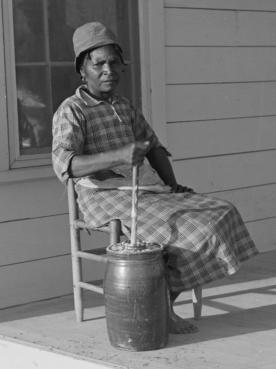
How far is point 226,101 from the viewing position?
5.93m

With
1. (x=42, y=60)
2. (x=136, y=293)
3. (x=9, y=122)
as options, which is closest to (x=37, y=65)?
(x=42, y=60)

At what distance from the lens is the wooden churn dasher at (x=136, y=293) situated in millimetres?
3885

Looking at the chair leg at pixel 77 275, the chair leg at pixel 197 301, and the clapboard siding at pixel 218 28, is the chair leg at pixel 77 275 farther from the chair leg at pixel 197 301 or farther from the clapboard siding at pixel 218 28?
the clapboard siding at pixel 218 28

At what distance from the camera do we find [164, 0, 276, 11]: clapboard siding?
5.61m

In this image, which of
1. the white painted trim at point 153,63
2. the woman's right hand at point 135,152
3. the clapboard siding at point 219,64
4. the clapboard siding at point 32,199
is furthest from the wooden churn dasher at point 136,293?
the clapboard siding at point 219,64

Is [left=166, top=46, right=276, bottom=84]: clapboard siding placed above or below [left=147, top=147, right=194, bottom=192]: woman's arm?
above

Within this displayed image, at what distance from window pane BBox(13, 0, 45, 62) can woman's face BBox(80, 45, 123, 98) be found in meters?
0.60

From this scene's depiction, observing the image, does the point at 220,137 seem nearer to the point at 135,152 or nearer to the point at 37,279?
the point at 37,279

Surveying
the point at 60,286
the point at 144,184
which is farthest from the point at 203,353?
the point at 60,286

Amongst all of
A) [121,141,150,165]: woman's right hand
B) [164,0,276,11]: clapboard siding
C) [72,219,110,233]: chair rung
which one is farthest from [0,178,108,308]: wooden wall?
[164,0,276,11]: clapboard siding

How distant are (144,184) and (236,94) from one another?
184 cm

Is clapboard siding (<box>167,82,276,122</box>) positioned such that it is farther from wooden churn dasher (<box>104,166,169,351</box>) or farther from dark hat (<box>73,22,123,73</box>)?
wooden churn dasher (<box>104,166,169,351</box>)

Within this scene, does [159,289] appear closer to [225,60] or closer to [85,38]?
[85,38]

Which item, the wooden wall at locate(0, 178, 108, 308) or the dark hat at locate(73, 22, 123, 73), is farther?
the wooden wall at locate(0, 178, 108, 308)
